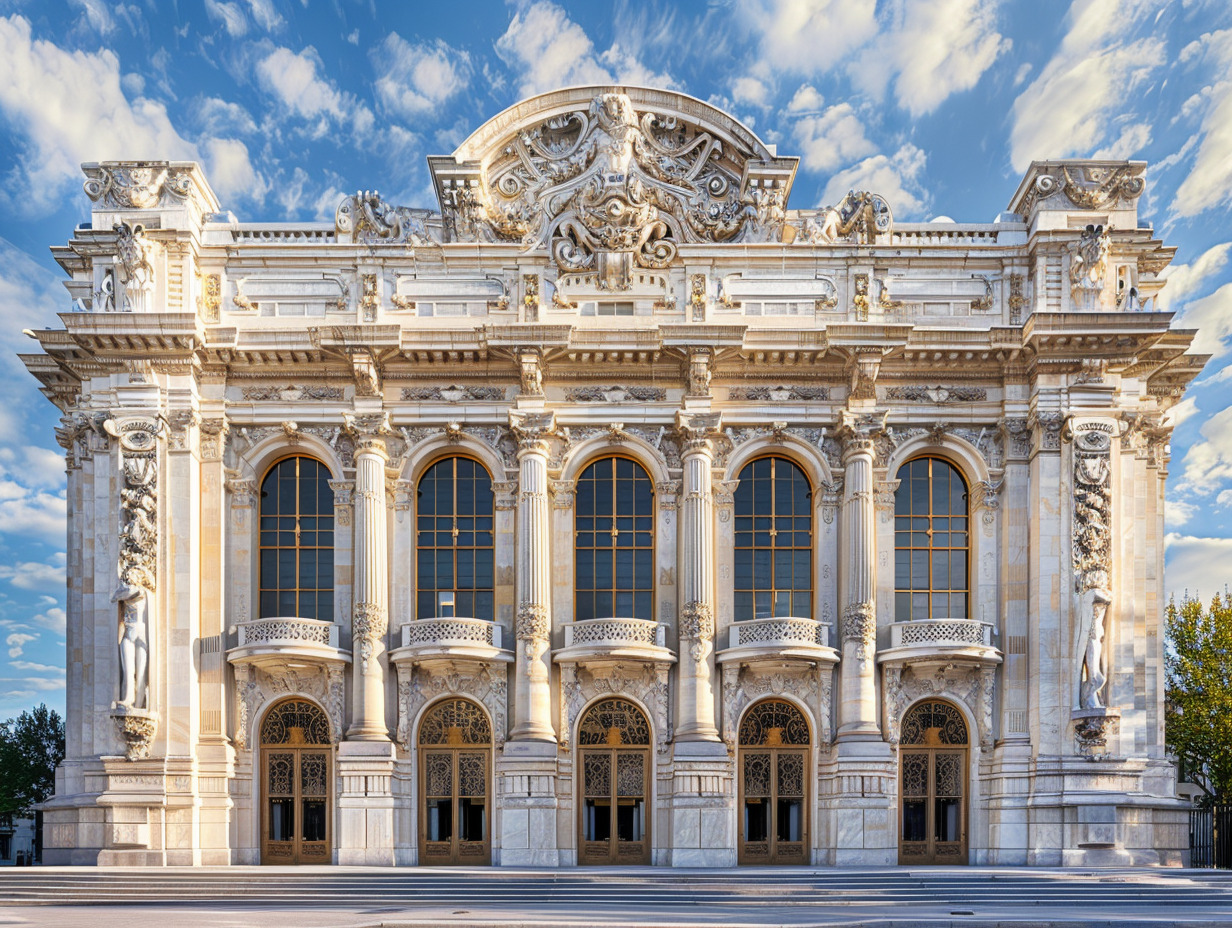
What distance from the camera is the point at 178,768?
2742 cm

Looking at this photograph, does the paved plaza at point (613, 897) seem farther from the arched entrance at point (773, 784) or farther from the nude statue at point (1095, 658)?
the nude statue at point (1095, 658)

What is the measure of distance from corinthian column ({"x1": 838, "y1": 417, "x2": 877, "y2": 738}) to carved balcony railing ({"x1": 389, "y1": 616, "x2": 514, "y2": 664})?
8295 mm

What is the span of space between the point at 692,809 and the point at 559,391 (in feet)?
35.4

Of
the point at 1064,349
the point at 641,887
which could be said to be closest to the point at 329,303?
the point at 641,887

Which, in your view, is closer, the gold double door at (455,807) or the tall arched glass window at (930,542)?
the gold double door at (455,807)

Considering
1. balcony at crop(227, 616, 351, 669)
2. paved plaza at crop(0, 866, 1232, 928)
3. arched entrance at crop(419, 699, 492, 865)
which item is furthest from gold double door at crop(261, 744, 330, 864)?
paved plaza at crop(0, 866, 1232, 928)

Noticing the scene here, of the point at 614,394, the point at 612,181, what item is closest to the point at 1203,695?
the point at 614,394

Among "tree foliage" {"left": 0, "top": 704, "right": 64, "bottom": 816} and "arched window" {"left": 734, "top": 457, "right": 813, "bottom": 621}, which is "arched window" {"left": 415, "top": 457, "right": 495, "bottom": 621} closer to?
"arched window" {"left": 734, "top": 457, "right": 813, "bottom": 621}

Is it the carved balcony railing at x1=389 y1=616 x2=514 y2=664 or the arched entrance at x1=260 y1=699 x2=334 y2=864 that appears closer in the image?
the carved balcony railing at x1=389 y1=616 x2=514 y2=664

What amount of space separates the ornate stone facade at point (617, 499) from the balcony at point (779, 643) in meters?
0.08

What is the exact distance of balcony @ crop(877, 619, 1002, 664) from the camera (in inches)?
1093

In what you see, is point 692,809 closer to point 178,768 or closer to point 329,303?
point 178,768

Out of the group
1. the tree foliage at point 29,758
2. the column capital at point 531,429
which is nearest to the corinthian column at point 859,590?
the column capital at point 531,429

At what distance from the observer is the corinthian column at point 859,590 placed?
2797cm
